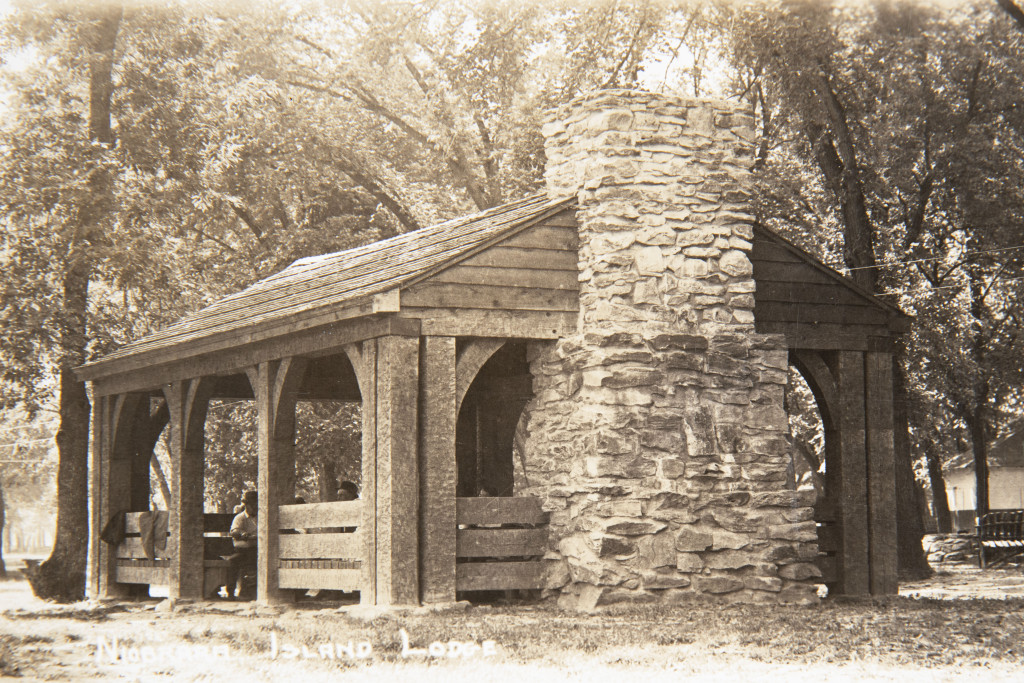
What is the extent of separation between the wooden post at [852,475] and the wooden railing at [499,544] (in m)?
3.52

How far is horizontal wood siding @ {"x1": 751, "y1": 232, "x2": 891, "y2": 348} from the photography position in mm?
13555

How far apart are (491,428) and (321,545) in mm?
3296

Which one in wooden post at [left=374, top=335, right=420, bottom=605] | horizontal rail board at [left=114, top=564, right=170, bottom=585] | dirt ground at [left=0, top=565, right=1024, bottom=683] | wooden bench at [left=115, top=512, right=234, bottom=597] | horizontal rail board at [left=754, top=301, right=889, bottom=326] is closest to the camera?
dirt ground at [left=0, top=565, right=1024, bottom=683]

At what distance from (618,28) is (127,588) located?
13.5 meters

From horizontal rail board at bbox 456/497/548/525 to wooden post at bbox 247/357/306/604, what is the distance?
7.54 feet

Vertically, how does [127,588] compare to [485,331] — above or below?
below

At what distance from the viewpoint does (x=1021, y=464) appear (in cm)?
4312

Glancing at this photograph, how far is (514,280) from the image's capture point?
12.1m

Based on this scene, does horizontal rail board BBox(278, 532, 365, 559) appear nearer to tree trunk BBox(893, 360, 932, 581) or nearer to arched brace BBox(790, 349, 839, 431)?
arched brace BBox(790, 349, 839, 431)

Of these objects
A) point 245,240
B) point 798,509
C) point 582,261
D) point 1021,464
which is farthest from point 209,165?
point 1021,464

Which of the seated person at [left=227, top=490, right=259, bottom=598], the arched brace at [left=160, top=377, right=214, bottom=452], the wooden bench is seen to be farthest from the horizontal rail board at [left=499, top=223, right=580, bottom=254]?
the wooden bench

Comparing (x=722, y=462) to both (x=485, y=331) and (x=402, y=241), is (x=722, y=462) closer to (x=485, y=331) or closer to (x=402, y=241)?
(x=485, y=331)

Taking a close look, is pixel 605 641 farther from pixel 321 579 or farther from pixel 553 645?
pixel 321 579

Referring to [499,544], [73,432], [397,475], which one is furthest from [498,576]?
[73,432]
